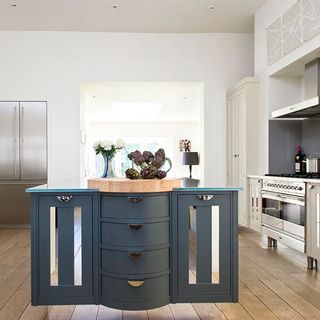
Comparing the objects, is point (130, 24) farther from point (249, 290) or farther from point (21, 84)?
point (249, 290)

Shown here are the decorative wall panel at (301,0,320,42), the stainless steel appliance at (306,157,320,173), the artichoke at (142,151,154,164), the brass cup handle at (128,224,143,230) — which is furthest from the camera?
the stainless steel appliance at (306,157,320,173)

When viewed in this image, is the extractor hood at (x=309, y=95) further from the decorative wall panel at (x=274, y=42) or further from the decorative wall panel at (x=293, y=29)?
the decorative wall panel at (x=274, y=42)

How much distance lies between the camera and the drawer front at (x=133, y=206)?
7.55 feet

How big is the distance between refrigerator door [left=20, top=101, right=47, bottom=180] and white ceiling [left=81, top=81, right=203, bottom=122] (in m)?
0.76

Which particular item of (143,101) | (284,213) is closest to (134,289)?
(284,213)

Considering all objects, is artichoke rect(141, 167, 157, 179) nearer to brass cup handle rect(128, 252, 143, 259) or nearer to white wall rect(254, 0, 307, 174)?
brass cup handle rect(128, 252, 143, 259)

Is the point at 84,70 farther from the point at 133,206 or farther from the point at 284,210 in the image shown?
the point at 133,206

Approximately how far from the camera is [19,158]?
600 centimetres

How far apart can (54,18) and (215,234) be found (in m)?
4.09

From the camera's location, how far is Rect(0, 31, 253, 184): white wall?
19.3 ft

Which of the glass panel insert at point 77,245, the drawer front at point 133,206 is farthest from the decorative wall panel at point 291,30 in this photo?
the glass panel insert at point 77,245

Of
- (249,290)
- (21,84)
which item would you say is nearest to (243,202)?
(249,290)

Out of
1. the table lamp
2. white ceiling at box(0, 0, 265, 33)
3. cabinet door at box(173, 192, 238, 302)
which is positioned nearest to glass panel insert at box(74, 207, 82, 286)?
cabinet door at box(173, 192, 238, 302)

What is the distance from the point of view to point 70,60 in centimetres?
591
